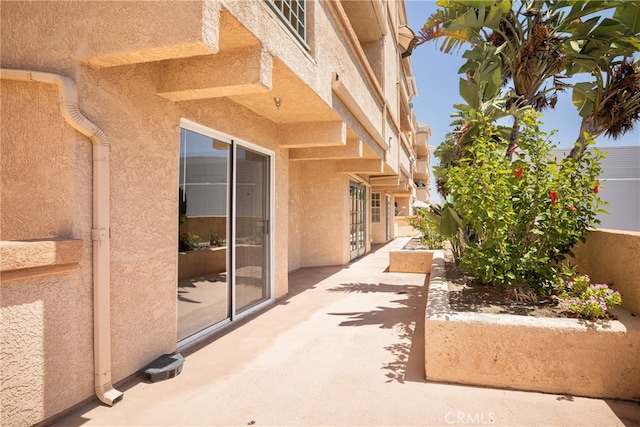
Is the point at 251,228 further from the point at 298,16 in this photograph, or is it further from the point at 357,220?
the point at 357,220

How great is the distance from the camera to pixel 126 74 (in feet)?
11.5

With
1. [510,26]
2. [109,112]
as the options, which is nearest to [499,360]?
[109,112]

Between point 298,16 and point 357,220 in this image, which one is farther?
point 357,220

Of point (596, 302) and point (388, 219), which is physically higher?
point (388, 219)

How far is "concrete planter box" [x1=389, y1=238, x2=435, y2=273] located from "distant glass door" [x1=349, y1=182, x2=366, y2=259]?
2.41 meters

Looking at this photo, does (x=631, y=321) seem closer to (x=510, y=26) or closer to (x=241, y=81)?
(x=241, y=81)

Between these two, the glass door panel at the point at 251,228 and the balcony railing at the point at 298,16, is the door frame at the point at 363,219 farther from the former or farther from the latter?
the balcony railing at the point at 298,16

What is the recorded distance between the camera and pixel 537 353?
3426 millimetres

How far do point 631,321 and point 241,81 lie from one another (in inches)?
173

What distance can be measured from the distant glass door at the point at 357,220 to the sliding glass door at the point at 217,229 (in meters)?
6.79

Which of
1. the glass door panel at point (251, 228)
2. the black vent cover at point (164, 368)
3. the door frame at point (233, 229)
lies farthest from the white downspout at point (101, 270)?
the glass door panel at point (251, 228)

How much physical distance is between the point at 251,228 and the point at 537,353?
14.1 ft

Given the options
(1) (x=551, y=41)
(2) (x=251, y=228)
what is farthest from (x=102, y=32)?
(1) (x=551, y=41)

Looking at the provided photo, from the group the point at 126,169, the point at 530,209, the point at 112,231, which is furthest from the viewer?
the point at 530,209
